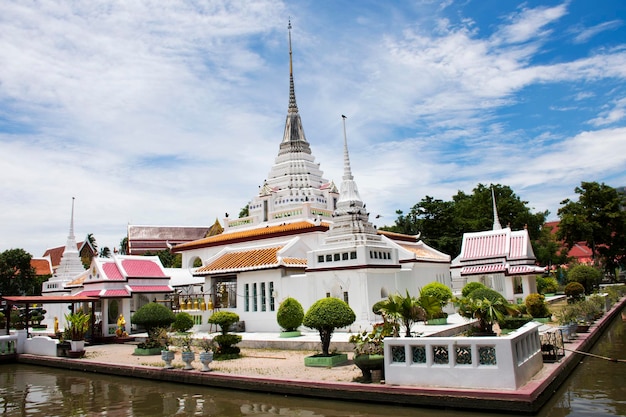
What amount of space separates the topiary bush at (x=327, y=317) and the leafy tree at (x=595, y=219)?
128 ft

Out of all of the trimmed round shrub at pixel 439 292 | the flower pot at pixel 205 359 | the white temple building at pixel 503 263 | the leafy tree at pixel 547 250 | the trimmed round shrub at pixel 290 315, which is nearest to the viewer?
the flower pot at pixel 205 359

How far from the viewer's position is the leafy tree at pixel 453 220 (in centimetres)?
4834

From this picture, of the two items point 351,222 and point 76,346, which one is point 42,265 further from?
point 351,222

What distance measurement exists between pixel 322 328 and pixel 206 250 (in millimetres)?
19179

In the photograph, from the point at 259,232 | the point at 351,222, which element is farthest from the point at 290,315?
the point at 259,232

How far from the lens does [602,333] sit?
2053 cm

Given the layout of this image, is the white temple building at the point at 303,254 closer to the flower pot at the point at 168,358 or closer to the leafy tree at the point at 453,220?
the flower pot at the point at 168,358

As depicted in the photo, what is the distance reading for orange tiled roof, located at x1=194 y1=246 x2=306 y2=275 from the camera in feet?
73.5

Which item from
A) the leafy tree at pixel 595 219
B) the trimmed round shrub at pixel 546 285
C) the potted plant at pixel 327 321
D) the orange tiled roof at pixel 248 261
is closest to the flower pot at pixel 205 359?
the potted plant at pixel 327 321

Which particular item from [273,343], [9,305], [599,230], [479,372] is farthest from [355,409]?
[599,230]

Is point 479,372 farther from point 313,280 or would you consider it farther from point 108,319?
point 108,319

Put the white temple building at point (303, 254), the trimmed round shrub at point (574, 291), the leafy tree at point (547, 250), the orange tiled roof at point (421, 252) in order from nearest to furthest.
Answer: the white temple building at point (303, 254), the orange tiled roof at point (421, 252), the trimmed round shrub at point (574, 291), the leafy tree at point (547, 250)

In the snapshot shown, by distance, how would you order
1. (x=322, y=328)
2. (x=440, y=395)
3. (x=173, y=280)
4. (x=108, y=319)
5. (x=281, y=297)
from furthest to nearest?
(x=173, y=280) < (x=108, y=319) < (x=281, y=297) < (x=322, y=328) < (x=440, y=395)

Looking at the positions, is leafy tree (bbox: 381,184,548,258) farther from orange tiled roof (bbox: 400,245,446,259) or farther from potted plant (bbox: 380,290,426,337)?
potted plant (bbox: 380,290,426,337)
